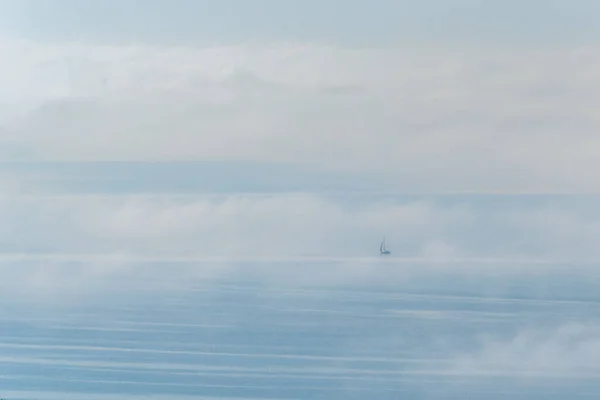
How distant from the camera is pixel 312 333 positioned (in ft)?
10.0

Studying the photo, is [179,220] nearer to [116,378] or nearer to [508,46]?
[116,378]

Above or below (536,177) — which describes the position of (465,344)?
below

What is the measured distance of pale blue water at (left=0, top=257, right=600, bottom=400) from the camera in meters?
3.01

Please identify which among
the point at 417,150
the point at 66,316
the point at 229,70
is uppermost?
the point at 229,70

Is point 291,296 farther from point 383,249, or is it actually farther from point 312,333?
point 383,249

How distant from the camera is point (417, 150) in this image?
309 cm

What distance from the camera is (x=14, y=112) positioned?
10.6ft

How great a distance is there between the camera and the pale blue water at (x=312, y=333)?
301 cm

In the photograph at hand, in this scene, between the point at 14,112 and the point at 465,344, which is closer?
the point at 465,344

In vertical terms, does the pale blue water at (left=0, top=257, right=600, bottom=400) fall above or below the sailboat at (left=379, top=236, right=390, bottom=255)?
below

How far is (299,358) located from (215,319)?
0.35 meters

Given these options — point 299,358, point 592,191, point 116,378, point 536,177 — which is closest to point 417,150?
point 536,177

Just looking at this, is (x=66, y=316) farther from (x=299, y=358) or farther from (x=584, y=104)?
(x=584, y=104)

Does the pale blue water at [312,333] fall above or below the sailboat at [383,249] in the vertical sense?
below
